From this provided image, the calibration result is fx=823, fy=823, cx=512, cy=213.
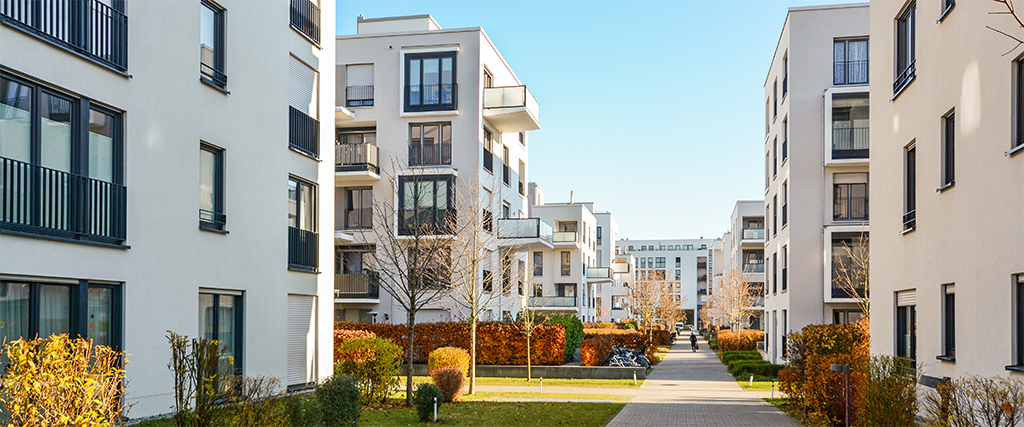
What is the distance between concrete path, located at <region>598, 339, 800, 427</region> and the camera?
56.5 feet

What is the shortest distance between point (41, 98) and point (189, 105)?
3632 mm

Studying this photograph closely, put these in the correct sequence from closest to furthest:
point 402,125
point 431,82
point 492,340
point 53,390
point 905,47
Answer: point 53,390, point 905,47, point 492,340, point 402,125, point 431,82

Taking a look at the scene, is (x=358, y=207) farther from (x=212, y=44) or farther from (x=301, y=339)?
(x=212, y=44)

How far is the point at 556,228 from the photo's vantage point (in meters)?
66.1

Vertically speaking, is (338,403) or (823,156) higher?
(823,156)

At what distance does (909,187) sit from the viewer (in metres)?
15.5

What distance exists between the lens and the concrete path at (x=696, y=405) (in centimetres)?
1723

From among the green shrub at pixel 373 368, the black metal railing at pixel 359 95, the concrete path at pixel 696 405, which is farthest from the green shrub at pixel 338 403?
the black metal railing at pixel 359 95

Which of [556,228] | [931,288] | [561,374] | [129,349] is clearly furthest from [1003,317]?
[556,228]

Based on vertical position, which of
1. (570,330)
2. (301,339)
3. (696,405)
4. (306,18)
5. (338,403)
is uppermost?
(306,18)

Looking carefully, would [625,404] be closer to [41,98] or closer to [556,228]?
[41,98]

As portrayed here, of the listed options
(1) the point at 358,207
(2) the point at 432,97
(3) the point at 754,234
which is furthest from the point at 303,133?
(3) the point at 754,234

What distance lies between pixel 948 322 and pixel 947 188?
218cm

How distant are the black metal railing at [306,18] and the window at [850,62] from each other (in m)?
20.8
